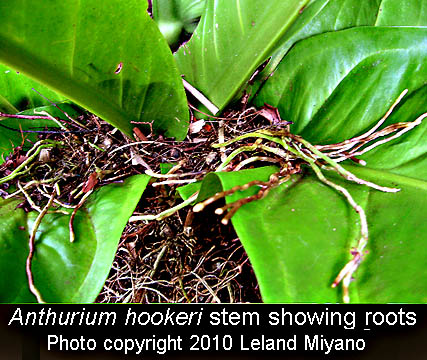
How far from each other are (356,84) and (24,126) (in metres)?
0.59

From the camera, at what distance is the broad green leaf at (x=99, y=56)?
432mm

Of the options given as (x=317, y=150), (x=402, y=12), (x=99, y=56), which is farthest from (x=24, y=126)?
(x=402, y=12)

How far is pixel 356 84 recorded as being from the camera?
0.59 m

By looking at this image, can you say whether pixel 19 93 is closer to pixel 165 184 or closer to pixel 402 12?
pixel 165 184

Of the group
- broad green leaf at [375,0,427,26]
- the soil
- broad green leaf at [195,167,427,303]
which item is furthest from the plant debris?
broad green leaf at [375,0,427,26]

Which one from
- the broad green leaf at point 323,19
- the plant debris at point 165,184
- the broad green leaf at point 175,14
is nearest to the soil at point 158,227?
the plant debris at point 165,184

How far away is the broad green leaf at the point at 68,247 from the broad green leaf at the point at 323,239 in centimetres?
13

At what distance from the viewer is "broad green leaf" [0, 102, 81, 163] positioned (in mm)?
681

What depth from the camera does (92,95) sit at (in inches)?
21.2

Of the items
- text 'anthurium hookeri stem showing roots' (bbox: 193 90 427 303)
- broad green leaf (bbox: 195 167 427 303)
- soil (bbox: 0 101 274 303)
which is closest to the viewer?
broad green leaf (bbox: 195 167 427 303)

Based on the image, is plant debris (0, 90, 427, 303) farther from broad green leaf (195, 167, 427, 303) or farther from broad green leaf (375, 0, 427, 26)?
broad green leaf (375, 0, 427, 26)

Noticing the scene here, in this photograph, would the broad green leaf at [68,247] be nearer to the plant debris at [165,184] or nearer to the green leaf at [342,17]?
the plant debris at [165,184]

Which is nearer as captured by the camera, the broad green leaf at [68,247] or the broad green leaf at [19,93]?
the broad green leaf at [68,247]

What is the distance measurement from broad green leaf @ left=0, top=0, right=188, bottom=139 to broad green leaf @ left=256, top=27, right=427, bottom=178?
0.64ft
